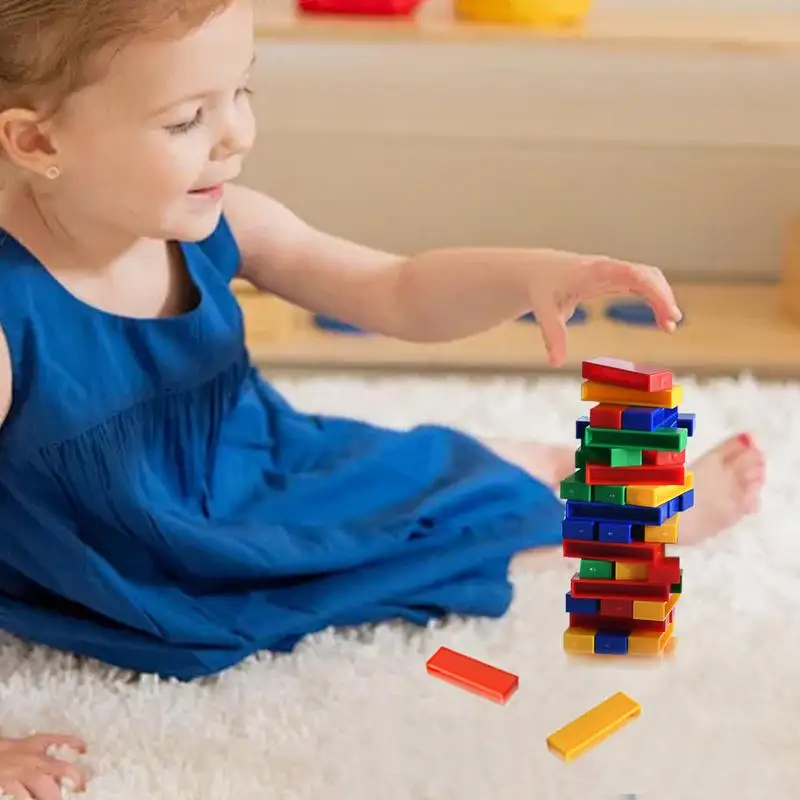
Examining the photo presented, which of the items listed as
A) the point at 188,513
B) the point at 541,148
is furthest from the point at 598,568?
the point at 541,148

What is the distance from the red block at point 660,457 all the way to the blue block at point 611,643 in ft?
0.33

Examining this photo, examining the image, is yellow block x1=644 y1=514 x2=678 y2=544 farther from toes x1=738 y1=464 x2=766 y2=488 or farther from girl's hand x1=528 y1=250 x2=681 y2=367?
toes x1=738 y1=464 x2=766 y2=488

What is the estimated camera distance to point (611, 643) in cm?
75

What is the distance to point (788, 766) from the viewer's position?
837 mm

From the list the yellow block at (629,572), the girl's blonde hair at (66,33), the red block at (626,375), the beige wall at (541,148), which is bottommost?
the beige wall at (541,148)

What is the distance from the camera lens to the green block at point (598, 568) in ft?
2.46

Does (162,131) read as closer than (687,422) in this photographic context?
No

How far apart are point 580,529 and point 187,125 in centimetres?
35

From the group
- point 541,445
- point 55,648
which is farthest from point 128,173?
point 541,445

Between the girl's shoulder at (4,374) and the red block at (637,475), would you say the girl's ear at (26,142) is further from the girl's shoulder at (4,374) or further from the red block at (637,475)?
the red block at (637,475)

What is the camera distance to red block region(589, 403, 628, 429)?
2.37ft

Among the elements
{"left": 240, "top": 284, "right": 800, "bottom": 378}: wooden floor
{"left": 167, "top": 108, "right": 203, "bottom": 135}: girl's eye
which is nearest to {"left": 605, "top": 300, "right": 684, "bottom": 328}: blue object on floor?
{"left": 240, "top": 284, "right": 800, "bottom": 378}: wooden floor

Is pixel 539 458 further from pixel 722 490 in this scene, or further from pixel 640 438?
pixel 640 438

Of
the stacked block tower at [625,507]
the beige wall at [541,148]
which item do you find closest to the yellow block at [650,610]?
the stacked block tower at [625,507]
